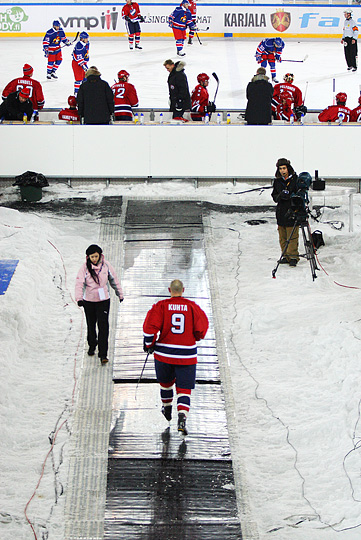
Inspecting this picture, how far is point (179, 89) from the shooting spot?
15984 millimetres

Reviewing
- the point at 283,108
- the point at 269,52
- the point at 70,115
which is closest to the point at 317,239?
the point at 283,108

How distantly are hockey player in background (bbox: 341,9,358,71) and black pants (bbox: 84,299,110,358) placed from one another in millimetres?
16627

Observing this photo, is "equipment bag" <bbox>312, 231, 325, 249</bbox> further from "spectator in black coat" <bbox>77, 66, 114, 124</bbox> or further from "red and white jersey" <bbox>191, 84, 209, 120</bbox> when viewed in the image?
"spectator in black coat" <bbox>77, 66, 114, 124</bbox>

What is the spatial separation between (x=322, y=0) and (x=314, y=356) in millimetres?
22134

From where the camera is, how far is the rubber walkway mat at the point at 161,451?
6.95 meters

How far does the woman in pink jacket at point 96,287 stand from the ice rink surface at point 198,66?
35.4 feet

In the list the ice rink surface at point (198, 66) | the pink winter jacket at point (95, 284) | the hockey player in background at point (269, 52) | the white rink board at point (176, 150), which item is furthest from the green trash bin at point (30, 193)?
the hockey player in background at point (269, 52)

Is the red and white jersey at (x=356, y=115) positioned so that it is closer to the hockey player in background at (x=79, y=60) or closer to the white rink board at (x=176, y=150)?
the white rink board at (x=176, y=150)

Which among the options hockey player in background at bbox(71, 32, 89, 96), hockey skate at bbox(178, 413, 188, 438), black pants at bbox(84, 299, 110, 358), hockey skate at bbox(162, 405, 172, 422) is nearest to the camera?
hockey skate at bbox(178, 413, 188, 438)

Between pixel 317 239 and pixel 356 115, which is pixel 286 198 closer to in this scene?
pixel 317 239

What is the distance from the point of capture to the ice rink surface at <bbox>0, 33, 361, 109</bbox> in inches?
821

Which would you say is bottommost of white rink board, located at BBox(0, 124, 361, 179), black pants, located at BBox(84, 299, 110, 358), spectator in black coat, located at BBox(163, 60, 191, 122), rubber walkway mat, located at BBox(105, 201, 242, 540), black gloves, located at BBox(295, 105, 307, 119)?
rubber walkway mat, located at BBox(105, 201, 242, 540)

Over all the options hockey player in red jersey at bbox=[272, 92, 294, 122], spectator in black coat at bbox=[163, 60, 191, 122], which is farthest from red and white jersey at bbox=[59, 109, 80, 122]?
hockey player in red jersey at bbox=[272, 92, 294, 122]

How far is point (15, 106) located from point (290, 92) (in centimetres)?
506
